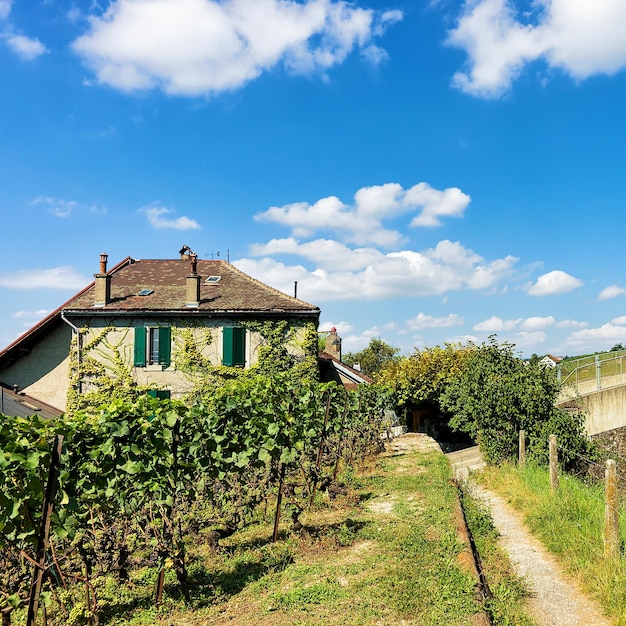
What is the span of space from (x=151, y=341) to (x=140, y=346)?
0.48 meters

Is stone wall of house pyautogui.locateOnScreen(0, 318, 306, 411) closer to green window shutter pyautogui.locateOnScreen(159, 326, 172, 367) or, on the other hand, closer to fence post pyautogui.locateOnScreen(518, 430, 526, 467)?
green window shutter pyautogui.locateOnScreen(159, 326, 172, 367)

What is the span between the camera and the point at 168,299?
2298 centimetres

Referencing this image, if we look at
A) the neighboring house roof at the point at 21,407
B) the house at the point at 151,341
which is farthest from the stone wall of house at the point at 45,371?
the neighboring house roof at the point at 21,407

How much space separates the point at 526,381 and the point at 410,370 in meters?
13.5

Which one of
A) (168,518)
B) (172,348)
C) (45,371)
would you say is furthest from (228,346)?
(168,518)

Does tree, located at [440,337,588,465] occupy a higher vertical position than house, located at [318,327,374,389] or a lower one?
lower

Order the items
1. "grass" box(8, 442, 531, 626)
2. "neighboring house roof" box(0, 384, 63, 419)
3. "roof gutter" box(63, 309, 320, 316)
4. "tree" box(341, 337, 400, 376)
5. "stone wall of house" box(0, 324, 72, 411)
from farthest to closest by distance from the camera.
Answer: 1. "tree" box(341, 337, 400, 376)
2. "stone wall of house" box(0, 324, 72, 411)
3. "roof gutter" box(63, 309, 320, 316)
4. "neighboring house roof" box(0, 384, 63, 419)
5. "grass" box(8, 442, 531, 626)

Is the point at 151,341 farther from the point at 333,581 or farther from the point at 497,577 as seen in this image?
the point at 497,577

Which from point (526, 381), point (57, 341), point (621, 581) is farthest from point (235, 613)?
point (57, 341)

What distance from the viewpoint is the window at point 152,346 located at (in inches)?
872

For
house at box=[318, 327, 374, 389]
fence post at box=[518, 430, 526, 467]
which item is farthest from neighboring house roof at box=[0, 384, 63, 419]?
fence post at box=[518, 430, 526, 467]

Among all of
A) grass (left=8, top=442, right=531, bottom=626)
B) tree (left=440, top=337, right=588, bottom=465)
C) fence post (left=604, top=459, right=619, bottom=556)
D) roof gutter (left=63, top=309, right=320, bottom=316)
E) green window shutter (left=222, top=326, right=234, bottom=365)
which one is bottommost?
grass (left=8, top=442, right=531, bottom=626)

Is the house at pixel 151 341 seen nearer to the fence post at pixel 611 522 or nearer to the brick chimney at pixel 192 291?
the brick chimney at pixel 192 291

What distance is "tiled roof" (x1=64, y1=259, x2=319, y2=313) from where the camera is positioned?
2230 cm
